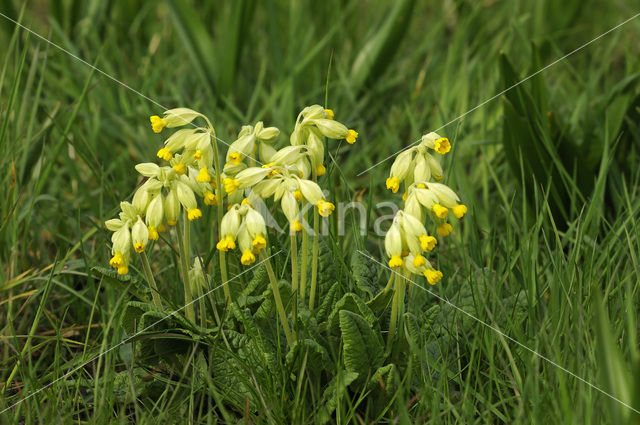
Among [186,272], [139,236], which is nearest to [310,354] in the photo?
[186,272]

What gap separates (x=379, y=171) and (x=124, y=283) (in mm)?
1160

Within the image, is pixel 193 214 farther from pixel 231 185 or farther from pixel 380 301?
pixel 380 301

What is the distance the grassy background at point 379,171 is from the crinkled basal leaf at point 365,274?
0.13 meters

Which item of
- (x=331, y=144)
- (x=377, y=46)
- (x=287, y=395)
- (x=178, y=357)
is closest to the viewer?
(x=287, y=395)

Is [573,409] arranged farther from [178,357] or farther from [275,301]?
[178,357]

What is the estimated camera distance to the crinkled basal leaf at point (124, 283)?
153cm

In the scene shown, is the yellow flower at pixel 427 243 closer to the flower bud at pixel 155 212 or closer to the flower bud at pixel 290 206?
the flower bud at pixel 290 206

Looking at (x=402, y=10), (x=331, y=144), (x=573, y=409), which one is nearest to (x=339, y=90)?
(x=331, y=144)

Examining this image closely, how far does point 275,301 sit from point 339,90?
5.28 ft

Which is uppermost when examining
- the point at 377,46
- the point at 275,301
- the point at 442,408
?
the point at 377,46

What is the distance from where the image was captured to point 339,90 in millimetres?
2951

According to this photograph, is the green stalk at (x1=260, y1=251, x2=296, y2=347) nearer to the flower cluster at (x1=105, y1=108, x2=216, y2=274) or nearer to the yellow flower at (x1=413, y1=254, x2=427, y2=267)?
the flower cluster at (x1=105, y1=108, x2=216, y2=274)

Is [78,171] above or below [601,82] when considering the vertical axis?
below

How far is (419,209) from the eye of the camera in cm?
135
